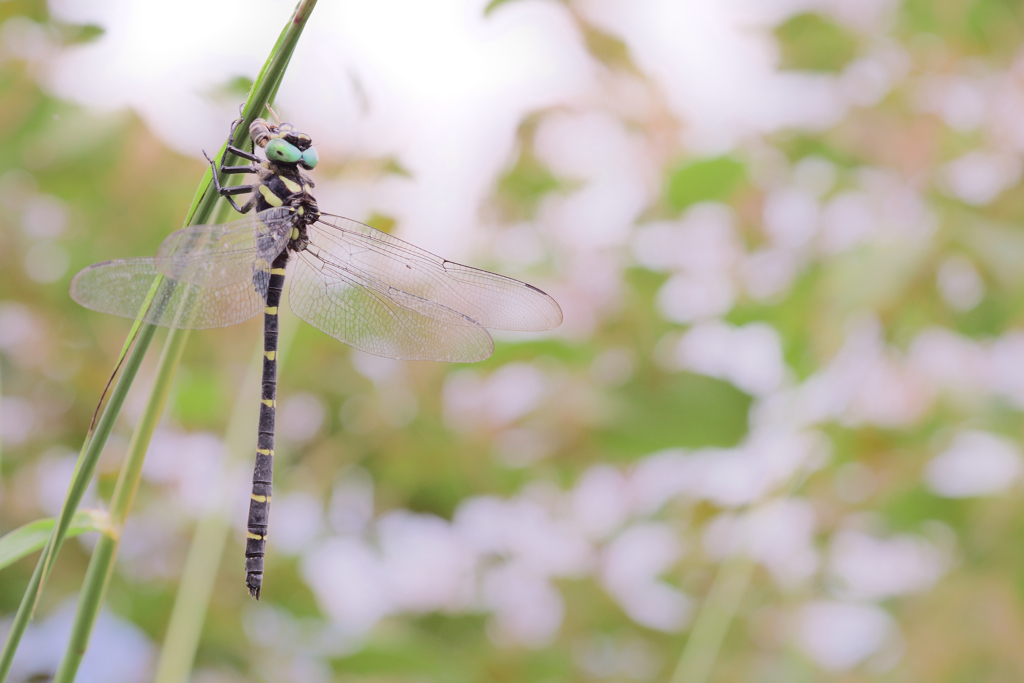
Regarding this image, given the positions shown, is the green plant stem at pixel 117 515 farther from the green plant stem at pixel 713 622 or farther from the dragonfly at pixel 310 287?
the green plant stem at pixel 713 622

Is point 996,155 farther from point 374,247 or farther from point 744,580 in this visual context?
point 374,247

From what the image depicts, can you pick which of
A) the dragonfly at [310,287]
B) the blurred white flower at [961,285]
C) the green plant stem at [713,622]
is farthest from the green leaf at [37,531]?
the blurred white flower at [961,285]

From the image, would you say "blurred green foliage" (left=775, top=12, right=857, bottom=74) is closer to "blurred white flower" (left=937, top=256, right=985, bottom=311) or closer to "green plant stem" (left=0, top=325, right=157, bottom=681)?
"blurred white flower" (left=937, top=256, right=985, bottom=311)

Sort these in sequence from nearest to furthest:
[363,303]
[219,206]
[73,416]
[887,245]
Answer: [219,206]
[363,303]
[887,245]
[73,416]

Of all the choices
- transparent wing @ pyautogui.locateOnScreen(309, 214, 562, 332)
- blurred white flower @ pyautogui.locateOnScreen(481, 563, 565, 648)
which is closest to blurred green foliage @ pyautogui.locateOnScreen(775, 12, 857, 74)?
transparent wing @ pyautogui.locateOnScreen(309, 214, 562, 332)

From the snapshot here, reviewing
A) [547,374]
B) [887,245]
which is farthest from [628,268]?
[887,245]

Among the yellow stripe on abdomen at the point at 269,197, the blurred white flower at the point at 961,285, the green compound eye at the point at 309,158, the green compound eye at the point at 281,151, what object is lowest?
the yellow stripe on abdomen at the point at 269,197

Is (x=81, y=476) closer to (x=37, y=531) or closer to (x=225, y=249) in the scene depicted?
(x=37, y=531)
